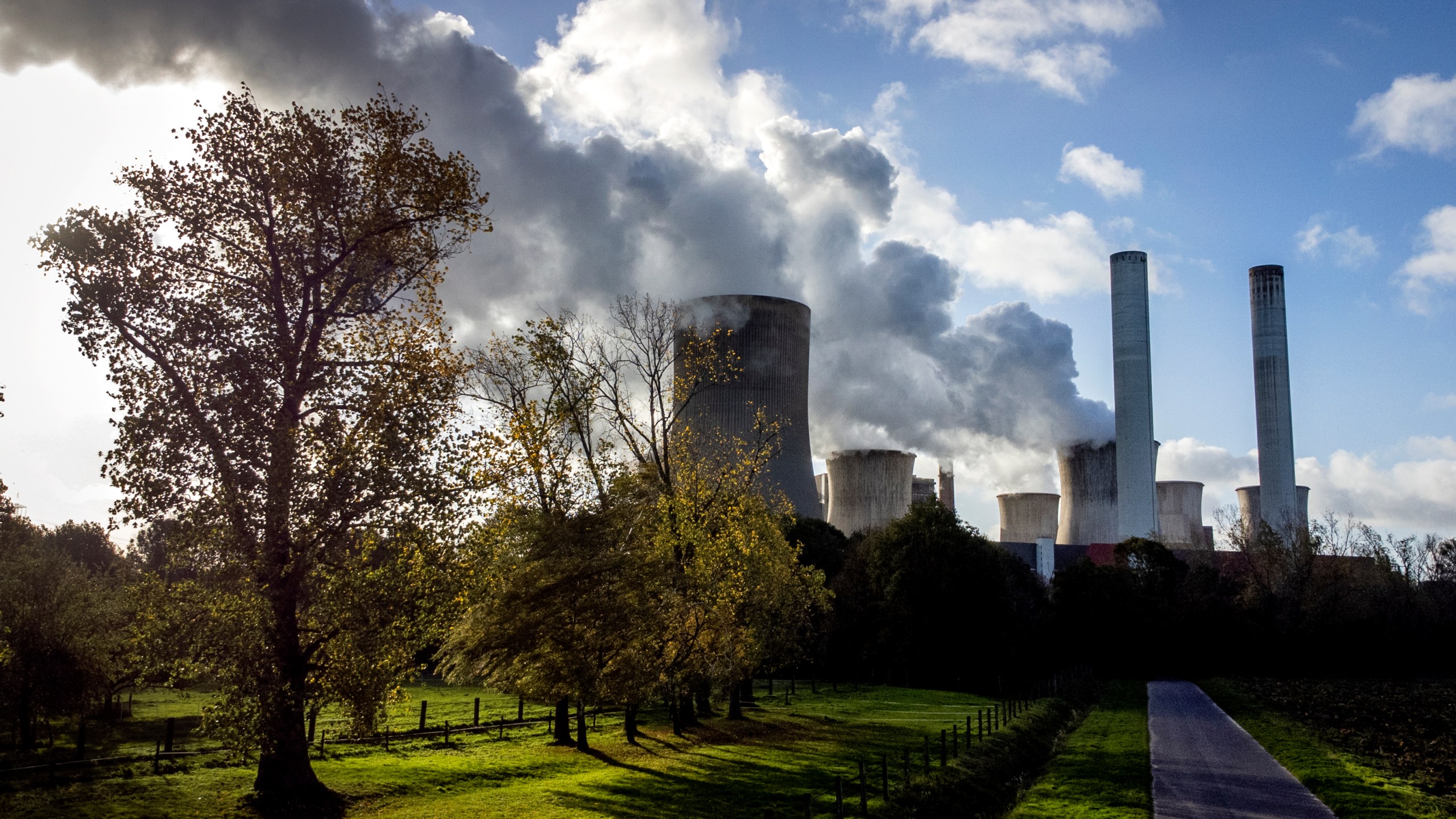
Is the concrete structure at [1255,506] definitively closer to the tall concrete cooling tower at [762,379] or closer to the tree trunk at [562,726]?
the tall concrete cooling tower at [762,379]

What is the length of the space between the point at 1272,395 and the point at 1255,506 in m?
11.6

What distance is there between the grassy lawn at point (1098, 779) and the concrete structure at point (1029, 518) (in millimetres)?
36092

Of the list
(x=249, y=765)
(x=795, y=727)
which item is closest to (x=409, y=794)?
(x=249, y=765)

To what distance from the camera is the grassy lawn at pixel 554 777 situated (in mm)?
11922

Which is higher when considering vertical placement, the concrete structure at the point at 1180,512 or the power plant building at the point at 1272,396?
the power plant building at the point at 1272,396

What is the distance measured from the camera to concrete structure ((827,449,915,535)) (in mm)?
51094

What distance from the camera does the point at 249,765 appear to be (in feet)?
46.7

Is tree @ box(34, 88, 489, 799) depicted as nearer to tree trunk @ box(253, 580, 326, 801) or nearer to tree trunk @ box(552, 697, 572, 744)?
tree trunk @ box(253, 580, 326, 801)

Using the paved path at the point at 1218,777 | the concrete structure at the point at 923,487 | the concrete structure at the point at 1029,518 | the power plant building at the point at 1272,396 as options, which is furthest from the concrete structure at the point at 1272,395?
the paved path at the point at 1218,777

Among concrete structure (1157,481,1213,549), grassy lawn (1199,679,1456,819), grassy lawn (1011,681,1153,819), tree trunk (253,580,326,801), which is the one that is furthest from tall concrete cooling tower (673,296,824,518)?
concrete structure (1157,481,1213,549)

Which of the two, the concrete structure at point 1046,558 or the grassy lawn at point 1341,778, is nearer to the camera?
the grassy lawn at point 1341,778

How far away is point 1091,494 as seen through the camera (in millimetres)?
56781

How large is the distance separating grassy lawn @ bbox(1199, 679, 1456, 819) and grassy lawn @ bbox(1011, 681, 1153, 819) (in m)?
2.19

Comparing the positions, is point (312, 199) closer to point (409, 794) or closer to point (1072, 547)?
point (409, 794)
